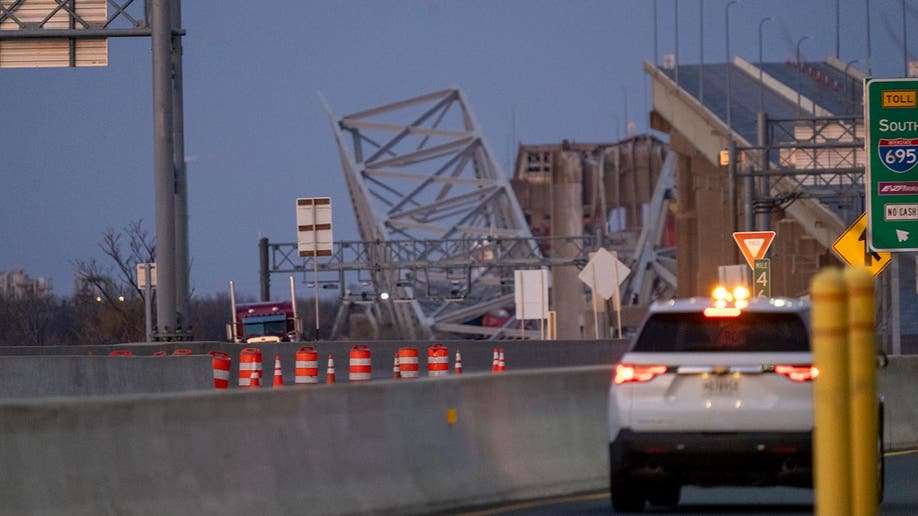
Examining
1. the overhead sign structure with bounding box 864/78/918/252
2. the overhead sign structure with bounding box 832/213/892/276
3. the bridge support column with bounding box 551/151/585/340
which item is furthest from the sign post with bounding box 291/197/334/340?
the bridge support column with bounding box 551/151/585/340

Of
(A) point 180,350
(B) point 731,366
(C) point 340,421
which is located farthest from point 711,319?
(A) point 180,350

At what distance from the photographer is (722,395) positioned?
40.7ft

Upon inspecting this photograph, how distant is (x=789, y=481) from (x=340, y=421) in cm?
319

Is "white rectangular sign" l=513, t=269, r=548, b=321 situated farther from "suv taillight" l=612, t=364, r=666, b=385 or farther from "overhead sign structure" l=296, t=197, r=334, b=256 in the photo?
"suv taillight" l=612, t=364, r=666, b=385

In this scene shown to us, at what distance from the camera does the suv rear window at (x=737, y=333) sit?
1248cm

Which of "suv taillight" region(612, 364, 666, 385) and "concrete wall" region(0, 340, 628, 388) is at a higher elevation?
"suv taillight" region(612, 364, 666, 385)

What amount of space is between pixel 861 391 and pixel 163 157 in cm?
3098

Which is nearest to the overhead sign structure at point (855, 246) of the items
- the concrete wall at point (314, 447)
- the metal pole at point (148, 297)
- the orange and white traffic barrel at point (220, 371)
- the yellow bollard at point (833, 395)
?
the orange and white traffic barrel at point (220, 371)

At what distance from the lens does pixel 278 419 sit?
40.5ft

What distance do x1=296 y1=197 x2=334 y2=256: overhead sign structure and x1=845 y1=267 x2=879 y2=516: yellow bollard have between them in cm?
3347

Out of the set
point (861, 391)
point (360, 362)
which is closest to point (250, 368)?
point (360, 362)

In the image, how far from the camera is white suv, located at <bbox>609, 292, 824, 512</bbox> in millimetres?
12375

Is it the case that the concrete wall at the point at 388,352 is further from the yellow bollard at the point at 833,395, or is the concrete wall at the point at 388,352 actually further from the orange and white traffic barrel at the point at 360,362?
the yellow bollard at the point at 833,395

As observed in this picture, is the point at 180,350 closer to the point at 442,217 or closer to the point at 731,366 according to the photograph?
the point at 731,366
